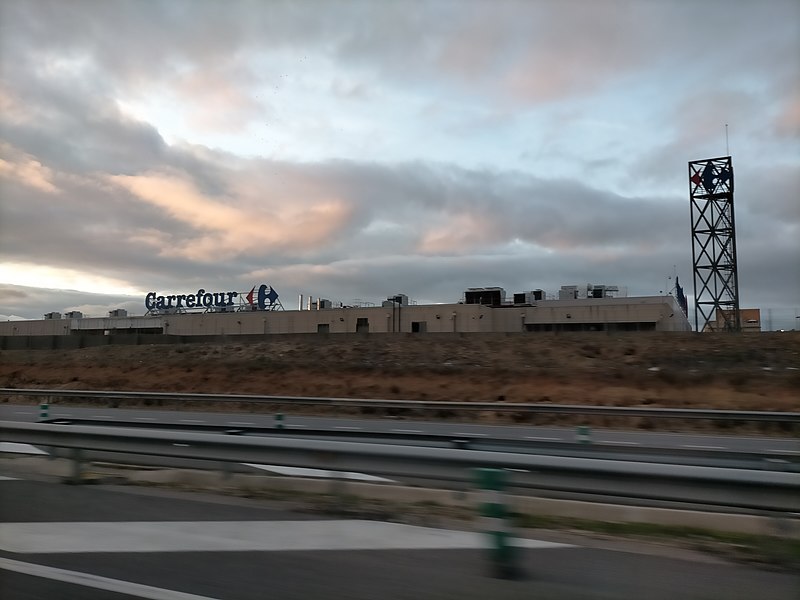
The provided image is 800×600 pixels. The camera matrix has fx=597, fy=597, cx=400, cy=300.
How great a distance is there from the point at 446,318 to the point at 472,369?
34814 millimetres

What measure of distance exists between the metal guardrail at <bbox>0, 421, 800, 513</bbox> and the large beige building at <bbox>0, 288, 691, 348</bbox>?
51.4 metres

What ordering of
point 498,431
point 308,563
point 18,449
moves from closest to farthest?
1. point 308,563
2. point 18,449
3. point 498,431

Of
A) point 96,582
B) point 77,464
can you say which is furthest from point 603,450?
point 77,464

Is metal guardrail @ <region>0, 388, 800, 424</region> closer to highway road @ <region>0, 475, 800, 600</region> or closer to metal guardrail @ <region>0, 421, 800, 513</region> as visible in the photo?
metal guardrail @ <region>0, 421, 800, 513</region>

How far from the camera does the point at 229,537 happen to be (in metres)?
5.80

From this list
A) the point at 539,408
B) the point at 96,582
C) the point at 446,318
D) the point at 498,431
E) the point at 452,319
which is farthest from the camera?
the point at 446,318

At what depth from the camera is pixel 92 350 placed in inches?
1843

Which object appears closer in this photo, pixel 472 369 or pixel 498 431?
pixel 498 431

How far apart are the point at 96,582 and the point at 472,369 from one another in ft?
91.6

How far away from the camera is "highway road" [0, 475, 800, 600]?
442 centimetres

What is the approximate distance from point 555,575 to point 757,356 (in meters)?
30.6

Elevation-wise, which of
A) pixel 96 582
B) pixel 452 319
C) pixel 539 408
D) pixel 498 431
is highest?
pixel 452 319

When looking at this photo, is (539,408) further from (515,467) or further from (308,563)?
(308,563)

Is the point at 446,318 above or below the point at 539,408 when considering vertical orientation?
above
